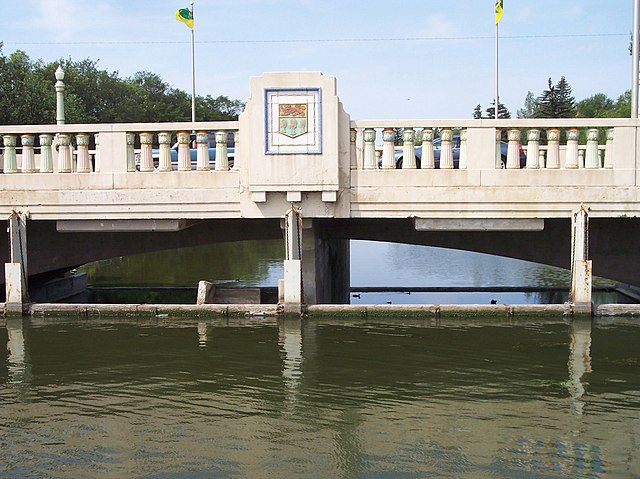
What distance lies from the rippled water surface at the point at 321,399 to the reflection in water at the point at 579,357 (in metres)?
0.04

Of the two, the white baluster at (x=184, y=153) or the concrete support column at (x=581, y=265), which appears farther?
the white baluster at (x=184, y=153)

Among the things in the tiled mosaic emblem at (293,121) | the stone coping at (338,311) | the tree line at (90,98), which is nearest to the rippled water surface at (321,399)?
the stone coping at (338,311)

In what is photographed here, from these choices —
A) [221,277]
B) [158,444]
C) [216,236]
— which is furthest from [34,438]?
[221,277]

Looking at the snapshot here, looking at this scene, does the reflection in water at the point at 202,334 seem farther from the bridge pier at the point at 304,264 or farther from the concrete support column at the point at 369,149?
the concrete support column at the point at 369,149

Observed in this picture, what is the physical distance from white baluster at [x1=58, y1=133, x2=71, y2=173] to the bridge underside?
1.91 metres

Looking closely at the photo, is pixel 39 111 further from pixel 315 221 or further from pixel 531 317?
pixel 531 317

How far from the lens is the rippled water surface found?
697 cm

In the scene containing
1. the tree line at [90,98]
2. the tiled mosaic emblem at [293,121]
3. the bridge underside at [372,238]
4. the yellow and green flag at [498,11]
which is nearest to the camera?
the tiled mosaic emblem at [293,121]

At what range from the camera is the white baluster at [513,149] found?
1284 centimetres

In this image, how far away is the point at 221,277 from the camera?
2370 cm

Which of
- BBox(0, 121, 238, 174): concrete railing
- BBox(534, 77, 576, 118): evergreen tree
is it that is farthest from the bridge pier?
BBox(534, 77, 576, 118): evergreen tree

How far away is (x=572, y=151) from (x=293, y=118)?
180 inches

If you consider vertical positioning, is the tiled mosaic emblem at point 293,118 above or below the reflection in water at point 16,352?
above

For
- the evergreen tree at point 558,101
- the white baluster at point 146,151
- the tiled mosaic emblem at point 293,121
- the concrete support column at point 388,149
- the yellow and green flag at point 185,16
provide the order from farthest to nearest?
1. the evergreen tree at point 558,101
2. the yellow and green flag at point 185,16
3. the white baluster at point 146,151
4. the concrete support column at point 388,149
5. the tiled mosaic emblem at point 293,121
